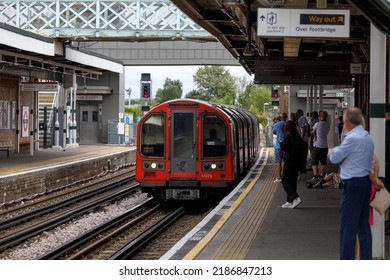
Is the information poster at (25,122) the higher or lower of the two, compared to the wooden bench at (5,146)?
higher

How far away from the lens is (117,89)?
145 feet

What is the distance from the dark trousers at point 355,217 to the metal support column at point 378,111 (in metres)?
0.92

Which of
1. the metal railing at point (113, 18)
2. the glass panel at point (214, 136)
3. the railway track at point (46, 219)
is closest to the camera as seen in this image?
the railway track at point (46, 219)

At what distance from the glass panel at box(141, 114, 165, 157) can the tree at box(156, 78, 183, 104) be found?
87.1m

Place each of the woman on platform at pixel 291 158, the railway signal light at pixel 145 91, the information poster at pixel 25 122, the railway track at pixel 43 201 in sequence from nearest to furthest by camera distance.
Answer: the woman on platform at pixel 291 158 → the railway track at pixel 43 201 → the railway signal light at pixel 145 91 → the information poster at pixel 25 122

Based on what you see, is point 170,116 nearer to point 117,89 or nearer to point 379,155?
point 379,155

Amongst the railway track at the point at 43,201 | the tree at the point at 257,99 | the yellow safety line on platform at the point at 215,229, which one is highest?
the tree at the point at 257,99

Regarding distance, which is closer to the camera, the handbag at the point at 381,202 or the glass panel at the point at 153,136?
the handbag at the point at 381,202

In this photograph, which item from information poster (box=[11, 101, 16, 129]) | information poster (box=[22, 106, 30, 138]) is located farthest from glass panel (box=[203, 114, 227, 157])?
information poster (box=[22, 106, 30, 138])

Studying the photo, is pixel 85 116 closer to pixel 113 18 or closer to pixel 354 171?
pixel 113 18

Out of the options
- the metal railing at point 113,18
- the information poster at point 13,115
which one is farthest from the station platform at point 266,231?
the information poster at point 13,115

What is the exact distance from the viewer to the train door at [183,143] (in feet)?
53.0

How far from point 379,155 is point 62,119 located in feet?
86.8

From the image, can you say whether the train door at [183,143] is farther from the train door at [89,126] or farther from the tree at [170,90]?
the tree at [170,90]
